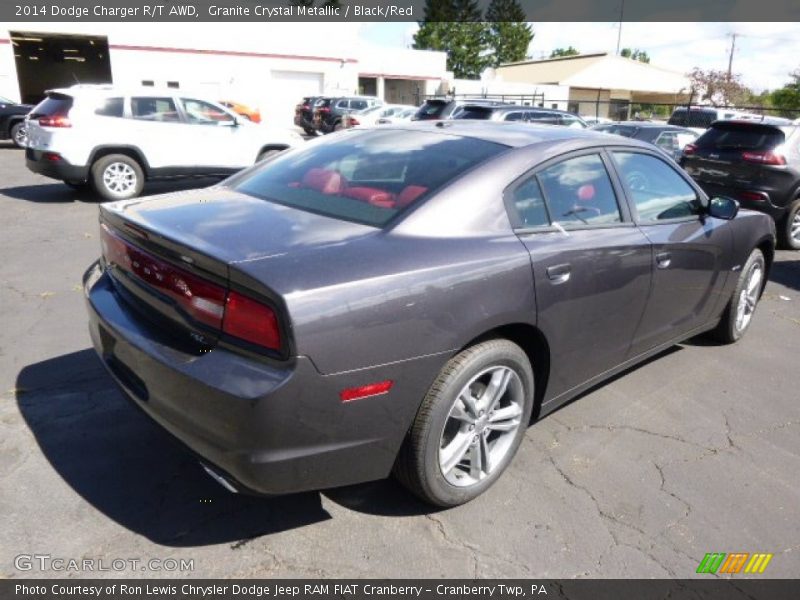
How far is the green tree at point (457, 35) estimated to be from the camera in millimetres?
72000

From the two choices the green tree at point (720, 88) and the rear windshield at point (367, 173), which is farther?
the green tree at point (720, 88)

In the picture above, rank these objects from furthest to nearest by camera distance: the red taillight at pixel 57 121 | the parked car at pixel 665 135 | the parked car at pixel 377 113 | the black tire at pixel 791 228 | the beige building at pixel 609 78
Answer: the beige building at pixel 609 78
the parked car at pixel 377 113
the parked car at pixel 665 135
the red taillight at pixel 57 121
the black tire at pixel 791 228

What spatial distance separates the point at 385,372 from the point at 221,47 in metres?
32.9

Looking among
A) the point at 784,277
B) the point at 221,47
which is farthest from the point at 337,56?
the point at 784,277

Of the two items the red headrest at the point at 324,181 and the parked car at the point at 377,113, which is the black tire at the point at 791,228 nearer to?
the red headrest at the point at 324,181

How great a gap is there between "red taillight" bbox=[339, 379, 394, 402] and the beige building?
5474 cm

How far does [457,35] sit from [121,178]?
231 ft

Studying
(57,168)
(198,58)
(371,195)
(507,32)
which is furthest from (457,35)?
(371,195)

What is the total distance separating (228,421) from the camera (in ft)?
6.73

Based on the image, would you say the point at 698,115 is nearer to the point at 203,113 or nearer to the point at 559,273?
the point at 203,113

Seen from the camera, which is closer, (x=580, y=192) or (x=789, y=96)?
(x=580, y=192)

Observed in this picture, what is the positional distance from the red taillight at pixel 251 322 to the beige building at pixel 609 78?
180 feet

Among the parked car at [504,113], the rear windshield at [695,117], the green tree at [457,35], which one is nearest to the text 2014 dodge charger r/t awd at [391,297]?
the parked car at [504,113]

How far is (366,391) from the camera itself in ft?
7.14
